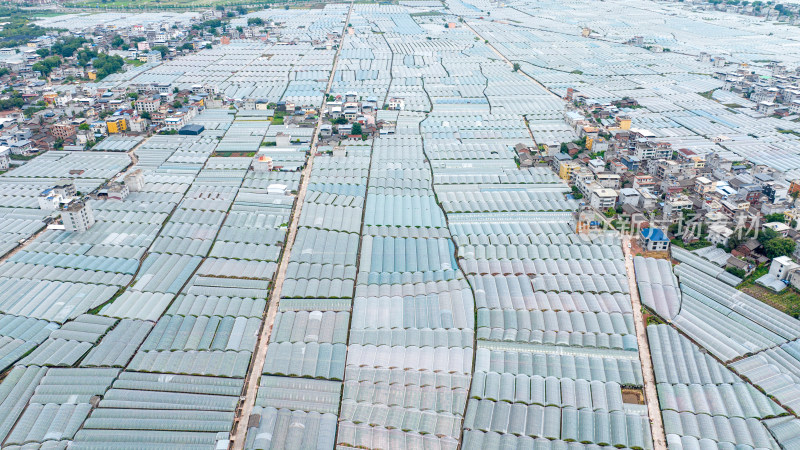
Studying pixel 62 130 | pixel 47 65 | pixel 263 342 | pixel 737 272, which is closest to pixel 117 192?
pixel 62 130

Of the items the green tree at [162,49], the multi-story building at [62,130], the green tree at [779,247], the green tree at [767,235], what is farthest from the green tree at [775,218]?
the green tree at [162,49]

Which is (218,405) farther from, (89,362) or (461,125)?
(461,125)

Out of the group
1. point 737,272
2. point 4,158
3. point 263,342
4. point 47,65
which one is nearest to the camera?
point 263,342

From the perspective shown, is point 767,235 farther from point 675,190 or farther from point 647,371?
point 647,371

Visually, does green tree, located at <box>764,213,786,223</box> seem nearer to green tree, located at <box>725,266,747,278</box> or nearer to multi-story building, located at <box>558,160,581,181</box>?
green tree, located at <box>725,266,747,278</box>

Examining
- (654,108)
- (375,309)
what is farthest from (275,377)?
(654,108)

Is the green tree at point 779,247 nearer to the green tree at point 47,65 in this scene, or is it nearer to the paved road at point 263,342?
the paved road at point 263,342
